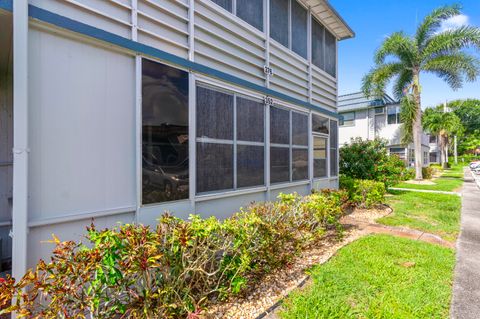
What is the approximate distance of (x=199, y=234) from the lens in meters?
2.90

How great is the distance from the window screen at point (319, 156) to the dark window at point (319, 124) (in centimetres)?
26

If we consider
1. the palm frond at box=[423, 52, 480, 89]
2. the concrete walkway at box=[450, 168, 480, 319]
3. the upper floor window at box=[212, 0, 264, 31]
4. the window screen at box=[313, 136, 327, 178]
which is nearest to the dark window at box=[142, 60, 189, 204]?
the upper floor window at box=[212, 0, 264, 31]

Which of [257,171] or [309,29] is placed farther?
[309,29]

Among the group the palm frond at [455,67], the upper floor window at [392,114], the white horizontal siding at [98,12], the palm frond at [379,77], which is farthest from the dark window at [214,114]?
the upper floor window at [392,114]

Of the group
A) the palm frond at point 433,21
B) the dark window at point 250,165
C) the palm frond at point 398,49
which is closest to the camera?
the dark window at point 250,165

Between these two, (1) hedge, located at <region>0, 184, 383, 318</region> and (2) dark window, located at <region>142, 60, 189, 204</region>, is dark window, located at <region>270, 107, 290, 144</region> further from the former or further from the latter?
(2) dark window, located at <region>142, 60, 189, 204</region>

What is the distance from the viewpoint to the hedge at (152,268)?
2.18 meters

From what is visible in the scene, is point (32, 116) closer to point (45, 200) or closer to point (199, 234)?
point (45, 200)

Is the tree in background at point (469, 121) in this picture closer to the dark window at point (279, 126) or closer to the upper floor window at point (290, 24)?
the upper floor window at point (290, 24)

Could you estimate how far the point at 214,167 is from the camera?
4602 millimetres

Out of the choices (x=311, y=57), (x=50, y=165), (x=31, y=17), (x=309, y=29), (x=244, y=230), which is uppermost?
(x=309, y=29)

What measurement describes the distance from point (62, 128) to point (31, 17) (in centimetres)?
115

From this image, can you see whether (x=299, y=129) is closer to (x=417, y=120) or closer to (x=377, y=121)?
(x=417, y=120)

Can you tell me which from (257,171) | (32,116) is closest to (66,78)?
(32,116)
